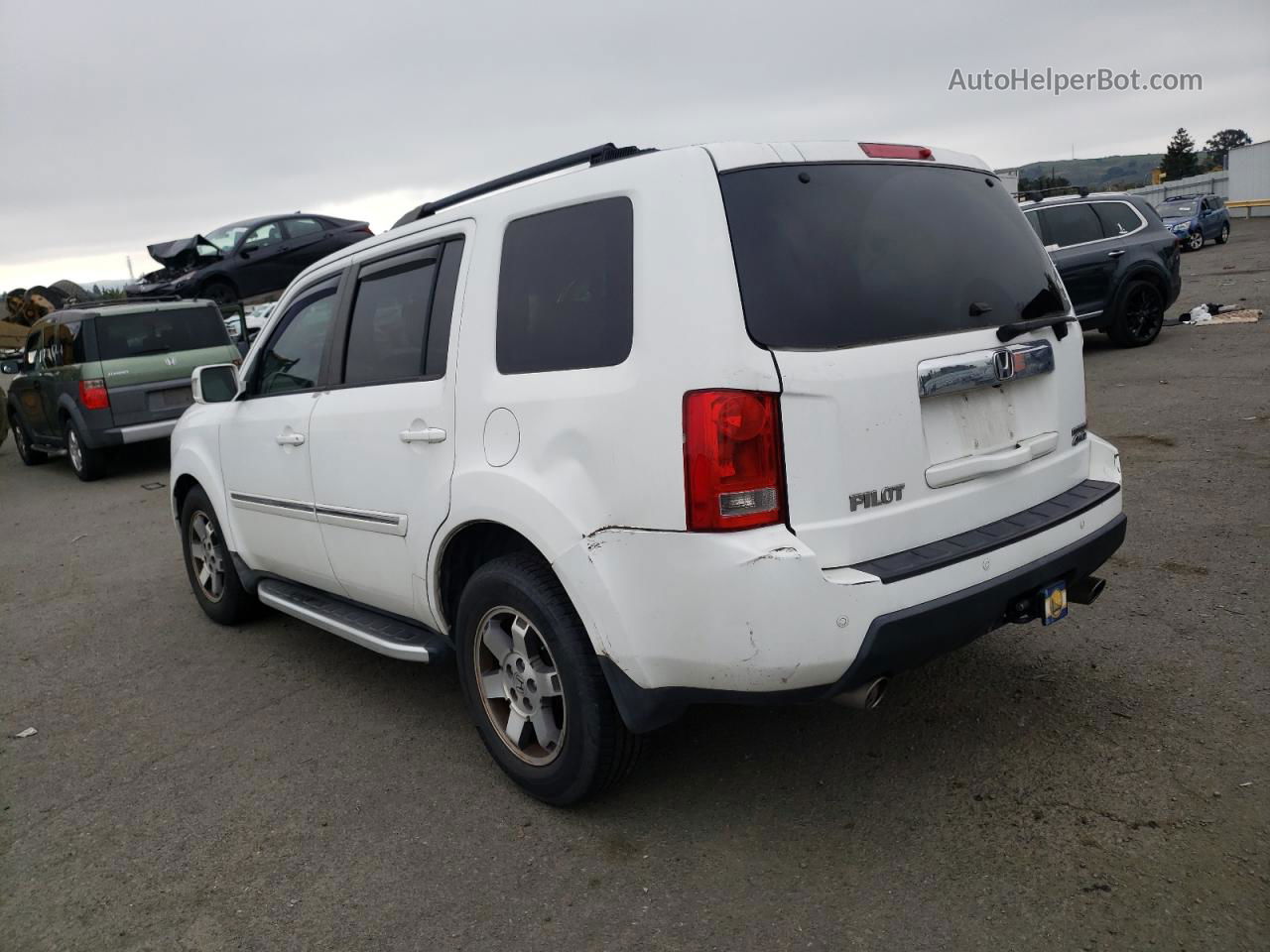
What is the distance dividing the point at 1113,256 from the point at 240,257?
13.6m

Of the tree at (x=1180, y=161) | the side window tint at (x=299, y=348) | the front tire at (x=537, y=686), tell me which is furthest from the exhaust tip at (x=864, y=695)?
the tree at (x=1180, y=161)

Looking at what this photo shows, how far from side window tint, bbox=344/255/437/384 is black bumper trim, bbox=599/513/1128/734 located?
4.98ft

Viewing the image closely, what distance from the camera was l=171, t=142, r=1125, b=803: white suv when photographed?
8.73ft

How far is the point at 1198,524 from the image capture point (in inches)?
219

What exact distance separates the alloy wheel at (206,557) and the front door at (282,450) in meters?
0.48

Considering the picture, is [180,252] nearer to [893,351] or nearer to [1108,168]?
[893,351]

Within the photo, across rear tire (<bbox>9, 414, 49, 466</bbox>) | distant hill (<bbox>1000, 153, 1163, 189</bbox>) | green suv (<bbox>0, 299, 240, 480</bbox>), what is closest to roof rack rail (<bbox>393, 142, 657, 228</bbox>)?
green suv (<bbox>0, 299, 240, 480</bbox>)

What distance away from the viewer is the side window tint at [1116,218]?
12250 mm

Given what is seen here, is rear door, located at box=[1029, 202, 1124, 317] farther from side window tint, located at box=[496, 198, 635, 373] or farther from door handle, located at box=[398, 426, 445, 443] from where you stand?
door handle, located at box=[398, 426, 445, 443]

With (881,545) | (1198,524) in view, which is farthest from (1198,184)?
(881,545)

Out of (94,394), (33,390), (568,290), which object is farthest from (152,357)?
(568,290)

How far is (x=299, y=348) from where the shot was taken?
4605 millimetres

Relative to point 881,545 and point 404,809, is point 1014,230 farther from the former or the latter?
point 404,809

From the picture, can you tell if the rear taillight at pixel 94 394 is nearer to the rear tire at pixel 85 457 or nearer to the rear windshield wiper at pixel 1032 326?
the rear tire at pixel 85 457
